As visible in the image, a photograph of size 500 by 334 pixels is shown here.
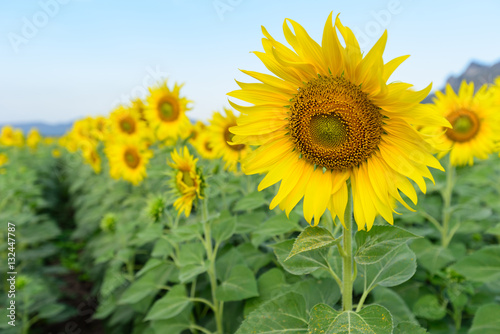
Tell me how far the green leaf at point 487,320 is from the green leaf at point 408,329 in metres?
0.76

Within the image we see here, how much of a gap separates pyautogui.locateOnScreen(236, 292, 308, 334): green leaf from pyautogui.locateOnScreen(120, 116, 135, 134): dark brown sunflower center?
3683 millimetres

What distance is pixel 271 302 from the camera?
1334 millimetres

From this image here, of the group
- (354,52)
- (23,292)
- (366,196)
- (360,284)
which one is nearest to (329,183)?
(366,196)

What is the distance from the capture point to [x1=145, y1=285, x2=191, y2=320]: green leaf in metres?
1.92

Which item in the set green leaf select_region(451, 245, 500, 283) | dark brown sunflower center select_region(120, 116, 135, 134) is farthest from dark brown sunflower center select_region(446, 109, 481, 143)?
dark brown sunflower center select_region(120, 116, 135, 134)

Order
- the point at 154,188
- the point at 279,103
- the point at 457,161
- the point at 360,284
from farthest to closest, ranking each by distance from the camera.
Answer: the point at 154,188 < the point at 457,161 < the point at 360,284 < the point at 279,103

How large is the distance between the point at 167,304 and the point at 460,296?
5.72 ft

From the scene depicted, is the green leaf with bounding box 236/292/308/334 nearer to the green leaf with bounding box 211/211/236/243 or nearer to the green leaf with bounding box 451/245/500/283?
the green leaf with bounding box 211/211/236/243

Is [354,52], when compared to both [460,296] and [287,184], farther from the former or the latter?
[460,296]

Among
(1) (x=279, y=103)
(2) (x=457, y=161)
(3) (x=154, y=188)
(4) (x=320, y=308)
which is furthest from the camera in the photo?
(3) (x=154, y=188)

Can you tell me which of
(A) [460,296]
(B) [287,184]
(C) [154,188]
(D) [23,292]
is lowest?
(A) [460,296]

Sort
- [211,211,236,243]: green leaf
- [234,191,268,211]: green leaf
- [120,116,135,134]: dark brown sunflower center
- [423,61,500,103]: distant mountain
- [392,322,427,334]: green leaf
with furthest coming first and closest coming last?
[120,116,135,134]: dark brown sunflower center
[423,61,500,103]: distant mountain
[234,191,268,211]: green leaf
[211,211,236,243]: green leaf
[392,322,427,334]: green leaf

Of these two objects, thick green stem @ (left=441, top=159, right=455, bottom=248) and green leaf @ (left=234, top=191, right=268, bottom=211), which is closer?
green leaf @ (left=234, top=191, right=268, bottom=211)

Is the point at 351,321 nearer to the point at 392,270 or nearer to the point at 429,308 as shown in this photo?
the point at 392,270
